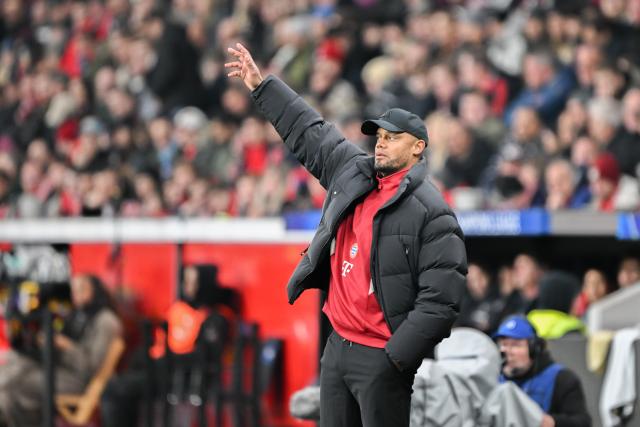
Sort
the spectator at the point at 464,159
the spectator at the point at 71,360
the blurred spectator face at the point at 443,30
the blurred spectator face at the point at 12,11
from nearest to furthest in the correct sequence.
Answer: the spectator at the point at 71,360
the spectator at the point at 464,159
the blurred spectator face at the point at 443,30
the blurred spectator face at the point at 12,11

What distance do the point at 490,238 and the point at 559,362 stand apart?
88.2 inches

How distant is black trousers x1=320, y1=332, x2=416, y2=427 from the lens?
5.51 meters

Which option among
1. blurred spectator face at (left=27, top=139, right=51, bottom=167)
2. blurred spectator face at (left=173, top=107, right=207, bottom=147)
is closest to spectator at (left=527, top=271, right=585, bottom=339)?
blurred spectator face at (left=173, top=107, right=207, bottom=147)

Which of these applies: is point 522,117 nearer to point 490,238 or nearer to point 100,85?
point 490,238

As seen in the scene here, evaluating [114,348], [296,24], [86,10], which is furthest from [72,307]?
[86,10]

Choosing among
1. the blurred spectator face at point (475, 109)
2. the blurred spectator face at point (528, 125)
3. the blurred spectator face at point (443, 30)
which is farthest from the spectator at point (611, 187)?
the blurred spectator face at point (443, 30)

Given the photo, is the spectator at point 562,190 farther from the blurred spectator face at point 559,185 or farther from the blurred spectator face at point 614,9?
the blurred spectator face at point 614,9

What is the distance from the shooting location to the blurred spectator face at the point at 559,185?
10.4 m

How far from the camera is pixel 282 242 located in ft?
35.9

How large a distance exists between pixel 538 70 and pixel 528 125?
904mm

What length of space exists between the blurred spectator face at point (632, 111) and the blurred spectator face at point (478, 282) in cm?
171

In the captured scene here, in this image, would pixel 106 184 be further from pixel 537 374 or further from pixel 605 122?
pixel 537 374

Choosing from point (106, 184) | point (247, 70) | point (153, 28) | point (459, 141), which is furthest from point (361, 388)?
point (153, 28)

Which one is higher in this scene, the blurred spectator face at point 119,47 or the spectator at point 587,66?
the blurred spectator face at point 119,47
